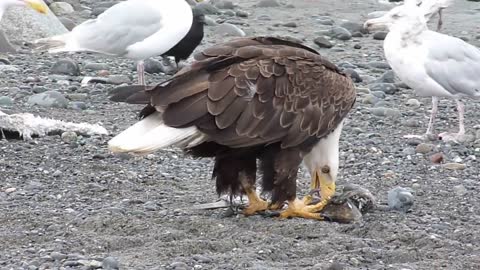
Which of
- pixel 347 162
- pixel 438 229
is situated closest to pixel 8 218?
pixel 438 229

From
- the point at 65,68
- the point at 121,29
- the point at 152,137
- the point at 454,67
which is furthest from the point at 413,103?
the point at 152,137

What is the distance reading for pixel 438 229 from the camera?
682 cm

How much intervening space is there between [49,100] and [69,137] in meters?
1.64

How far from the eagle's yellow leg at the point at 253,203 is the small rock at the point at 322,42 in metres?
8.69

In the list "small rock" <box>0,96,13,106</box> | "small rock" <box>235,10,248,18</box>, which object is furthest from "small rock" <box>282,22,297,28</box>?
"small rock" <box>0,96,13,106</box>

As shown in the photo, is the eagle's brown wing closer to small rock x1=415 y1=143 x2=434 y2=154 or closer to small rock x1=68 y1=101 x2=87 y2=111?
small rock x1=415 y1=143 x2=434 y2=154

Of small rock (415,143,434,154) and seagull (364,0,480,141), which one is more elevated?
seagull (364,0,480,141)

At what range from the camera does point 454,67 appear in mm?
10234

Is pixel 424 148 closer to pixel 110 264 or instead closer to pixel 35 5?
pixel 35 5

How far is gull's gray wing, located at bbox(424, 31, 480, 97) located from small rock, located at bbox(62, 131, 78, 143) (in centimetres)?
329

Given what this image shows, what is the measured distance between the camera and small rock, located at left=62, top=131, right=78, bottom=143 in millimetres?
9019

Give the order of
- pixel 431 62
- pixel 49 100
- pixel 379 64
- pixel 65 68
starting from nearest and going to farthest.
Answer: pixel 431 62 < pixel 49 100 < pixel 65 68 < pixel 379 64

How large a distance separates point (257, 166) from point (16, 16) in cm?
826

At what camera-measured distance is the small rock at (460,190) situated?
7961mm
